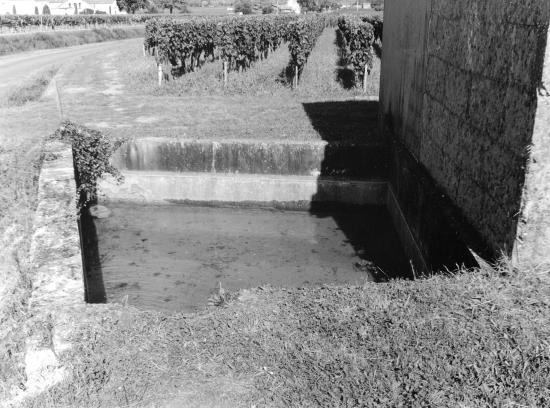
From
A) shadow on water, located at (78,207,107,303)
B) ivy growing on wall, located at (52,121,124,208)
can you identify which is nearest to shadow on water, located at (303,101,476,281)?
shadow on water, located at (78,207,107,303)

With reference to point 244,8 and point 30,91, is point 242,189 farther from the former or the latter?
point 244,8

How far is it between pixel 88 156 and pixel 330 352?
788 centimetres

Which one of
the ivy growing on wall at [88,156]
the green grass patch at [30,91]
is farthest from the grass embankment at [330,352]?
the green grass patch at [30,91]

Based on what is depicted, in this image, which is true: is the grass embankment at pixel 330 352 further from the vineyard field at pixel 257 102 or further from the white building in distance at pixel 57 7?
the white building in distance at pixel 57 7

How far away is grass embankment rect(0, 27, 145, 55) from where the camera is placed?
111 ft

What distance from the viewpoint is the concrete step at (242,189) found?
34.7 ft

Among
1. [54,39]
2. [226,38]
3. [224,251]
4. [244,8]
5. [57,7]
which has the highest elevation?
[57,7]

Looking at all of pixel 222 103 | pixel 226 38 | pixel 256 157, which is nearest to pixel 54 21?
pixel 226 38

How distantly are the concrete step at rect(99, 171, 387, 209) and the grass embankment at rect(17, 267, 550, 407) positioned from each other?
20.6 feet

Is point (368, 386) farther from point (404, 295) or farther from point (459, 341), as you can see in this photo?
point (404, 295)

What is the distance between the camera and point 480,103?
5.33 m

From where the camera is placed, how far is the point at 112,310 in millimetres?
4184

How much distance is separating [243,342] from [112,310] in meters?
1.07

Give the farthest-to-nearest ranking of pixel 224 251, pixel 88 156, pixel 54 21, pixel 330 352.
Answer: pixel 54 21
pixel 88 156
pixel 224 251
pixel 330 352
